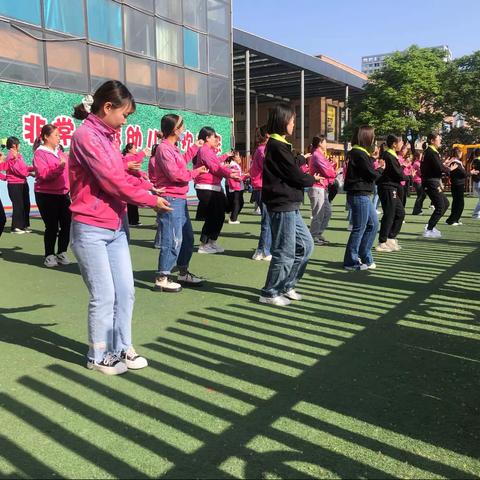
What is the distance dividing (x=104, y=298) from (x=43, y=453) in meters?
1.07

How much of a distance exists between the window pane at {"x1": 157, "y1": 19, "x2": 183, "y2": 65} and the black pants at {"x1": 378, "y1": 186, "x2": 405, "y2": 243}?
12570 mm

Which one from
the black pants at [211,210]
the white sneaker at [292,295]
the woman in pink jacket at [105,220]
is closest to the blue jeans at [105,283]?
the woman in pink jacket at [105,220]

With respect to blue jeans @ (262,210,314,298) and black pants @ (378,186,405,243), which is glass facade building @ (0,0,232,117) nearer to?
black pants @ (378,186,405,243)

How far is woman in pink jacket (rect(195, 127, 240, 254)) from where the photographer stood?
667cm

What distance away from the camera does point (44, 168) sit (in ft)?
21.0

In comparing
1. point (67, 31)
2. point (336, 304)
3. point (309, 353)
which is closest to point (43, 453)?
point (309, 353)


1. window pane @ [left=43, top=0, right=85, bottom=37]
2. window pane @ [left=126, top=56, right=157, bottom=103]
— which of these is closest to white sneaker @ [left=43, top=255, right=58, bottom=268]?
window pane @ [left=43, top=0, right=85, bottom=37]

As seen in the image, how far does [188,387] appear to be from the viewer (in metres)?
3.04

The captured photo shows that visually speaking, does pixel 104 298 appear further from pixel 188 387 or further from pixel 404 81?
pixel 404 81

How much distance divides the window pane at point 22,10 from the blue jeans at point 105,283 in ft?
41.0

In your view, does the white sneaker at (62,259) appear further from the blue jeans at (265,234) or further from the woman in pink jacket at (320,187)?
the woman in pink jacket at (320,187)

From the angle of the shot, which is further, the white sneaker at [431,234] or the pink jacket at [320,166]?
the white sneaker at [431,234]

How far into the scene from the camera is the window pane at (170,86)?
17781 millimetres

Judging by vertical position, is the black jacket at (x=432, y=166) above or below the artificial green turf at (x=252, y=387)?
above
